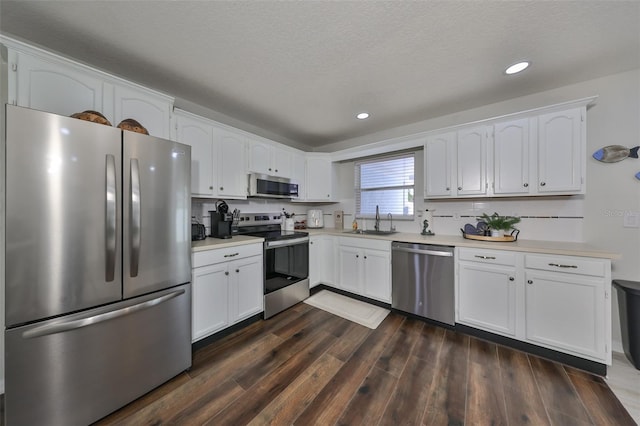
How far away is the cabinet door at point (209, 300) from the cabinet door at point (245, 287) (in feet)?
Result: 0.25

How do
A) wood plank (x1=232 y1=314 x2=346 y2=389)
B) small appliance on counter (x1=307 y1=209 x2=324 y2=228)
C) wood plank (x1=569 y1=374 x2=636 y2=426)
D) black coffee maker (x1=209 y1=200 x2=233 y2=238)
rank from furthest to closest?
small appliance on counter (x1=307 y1=209 x2=324 y2=228), black coffee maker (x1=209 y1=200 x2=233 y2=238), wood plank (x1=232 y1=314 x2=346 y2=389), wood plank (x1=569 y1=374 x2=636 y2=426)

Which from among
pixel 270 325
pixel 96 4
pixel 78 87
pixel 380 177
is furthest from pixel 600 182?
pixel 78 87

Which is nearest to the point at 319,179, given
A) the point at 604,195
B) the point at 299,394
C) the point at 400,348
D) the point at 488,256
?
the point at 488,256

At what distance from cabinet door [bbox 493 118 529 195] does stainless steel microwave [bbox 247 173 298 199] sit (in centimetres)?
254

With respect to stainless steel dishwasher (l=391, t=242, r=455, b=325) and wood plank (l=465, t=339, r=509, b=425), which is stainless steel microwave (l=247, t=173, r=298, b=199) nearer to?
stainless steel dishwasher (l=391, t=242, r=455, b=325)

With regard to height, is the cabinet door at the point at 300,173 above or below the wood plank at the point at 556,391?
above

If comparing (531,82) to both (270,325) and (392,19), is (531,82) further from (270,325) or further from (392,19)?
(270,325)

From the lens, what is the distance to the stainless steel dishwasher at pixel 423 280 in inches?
91.3

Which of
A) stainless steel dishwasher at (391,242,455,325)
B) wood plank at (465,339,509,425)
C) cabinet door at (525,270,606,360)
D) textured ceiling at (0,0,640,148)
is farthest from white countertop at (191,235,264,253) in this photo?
cabinet door at (525,270,606,360)

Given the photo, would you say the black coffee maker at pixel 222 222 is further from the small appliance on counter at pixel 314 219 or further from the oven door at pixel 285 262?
the small appliance on counter at pixel 314 219

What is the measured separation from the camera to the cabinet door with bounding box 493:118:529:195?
2.19 meters

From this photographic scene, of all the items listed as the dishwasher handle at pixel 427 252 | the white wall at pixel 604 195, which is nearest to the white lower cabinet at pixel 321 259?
the dishwasher handle at pixel 427 252

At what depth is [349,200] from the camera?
3.85 metres

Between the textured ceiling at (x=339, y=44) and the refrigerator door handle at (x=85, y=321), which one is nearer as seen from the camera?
the refrigerator door handle at (x=85, y=321)
